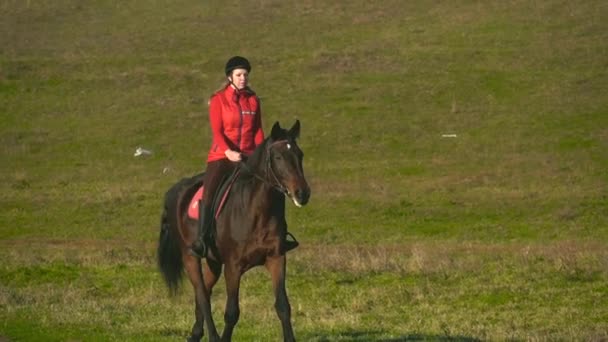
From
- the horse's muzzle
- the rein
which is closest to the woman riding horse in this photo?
the rein

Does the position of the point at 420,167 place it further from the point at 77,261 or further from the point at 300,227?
the point at 77,261

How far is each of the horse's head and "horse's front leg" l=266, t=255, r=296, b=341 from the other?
0.75 metres

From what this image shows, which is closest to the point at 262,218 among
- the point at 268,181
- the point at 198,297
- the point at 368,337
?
the point at 268,181

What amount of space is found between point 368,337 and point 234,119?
315 cm

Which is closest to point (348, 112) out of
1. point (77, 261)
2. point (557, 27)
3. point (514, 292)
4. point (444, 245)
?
point (557, 27)

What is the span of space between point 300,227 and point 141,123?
1818 cm

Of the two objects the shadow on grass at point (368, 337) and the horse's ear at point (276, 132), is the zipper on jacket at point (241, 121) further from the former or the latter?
the shadow on grass at point (368, 337)

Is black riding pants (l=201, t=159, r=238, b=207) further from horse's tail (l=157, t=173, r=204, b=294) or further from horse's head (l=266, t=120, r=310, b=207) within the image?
horse's tail (l=157, t=173, r=204, b=294)

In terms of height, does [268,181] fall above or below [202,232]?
above

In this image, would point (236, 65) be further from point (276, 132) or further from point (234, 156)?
point (276, 132)

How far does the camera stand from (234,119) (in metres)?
13.6

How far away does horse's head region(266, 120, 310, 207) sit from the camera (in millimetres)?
12211

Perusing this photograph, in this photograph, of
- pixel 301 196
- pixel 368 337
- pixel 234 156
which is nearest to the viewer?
pixel 301 196

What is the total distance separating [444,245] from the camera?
2959 cm
